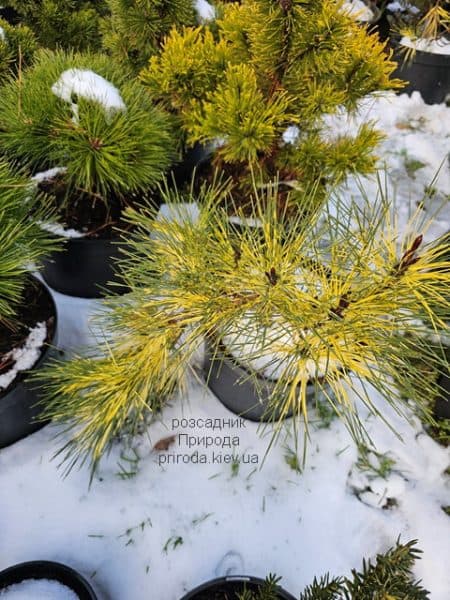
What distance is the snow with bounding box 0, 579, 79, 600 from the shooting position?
25.2 inches

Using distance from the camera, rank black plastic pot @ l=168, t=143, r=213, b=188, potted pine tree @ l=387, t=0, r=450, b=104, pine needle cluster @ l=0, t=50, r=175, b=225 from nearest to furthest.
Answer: pine needle cluster @ l=0, t=50, r=175, b=225
black plastic pot @ l=168, t=143, r=213, b=188
potted pine tree @ l=387, t=0, r=450, b=104

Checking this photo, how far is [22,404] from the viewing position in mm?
794

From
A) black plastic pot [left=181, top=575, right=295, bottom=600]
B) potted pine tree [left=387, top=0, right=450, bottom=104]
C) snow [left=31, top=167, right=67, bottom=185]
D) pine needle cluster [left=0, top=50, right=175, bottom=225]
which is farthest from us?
potted pine tree [left=387, top=0, right=450, bottom=104]

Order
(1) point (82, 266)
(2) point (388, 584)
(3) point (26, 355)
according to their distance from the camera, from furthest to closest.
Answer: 1. (1) point (82, 266)
2. (3) point (26, 355)
3. (2) point (388, 584)

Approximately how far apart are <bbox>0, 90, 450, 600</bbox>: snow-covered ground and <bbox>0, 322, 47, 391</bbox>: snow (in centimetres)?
15

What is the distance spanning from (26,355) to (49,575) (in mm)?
337

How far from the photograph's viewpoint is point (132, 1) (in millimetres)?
901

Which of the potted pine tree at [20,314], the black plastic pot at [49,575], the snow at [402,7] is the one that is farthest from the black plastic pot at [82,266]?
the snow at [402,7]

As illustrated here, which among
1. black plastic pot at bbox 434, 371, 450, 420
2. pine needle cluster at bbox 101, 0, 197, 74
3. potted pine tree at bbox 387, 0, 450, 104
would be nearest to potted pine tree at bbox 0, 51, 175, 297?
pine needle cluster at bbox 101, 0, 197, 74

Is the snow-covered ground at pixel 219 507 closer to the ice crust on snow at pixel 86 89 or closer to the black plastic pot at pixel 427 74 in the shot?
the ice crust on snow at pixel 86 89

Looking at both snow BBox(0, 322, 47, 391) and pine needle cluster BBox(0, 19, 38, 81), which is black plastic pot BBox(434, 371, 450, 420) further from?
pine needle cluster BBox(0, 19, 38, 81)

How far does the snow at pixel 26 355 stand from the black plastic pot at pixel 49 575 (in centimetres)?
27

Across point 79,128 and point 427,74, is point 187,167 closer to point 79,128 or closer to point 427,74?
point 79,128

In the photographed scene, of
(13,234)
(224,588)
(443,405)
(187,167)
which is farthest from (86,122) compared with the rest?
(443,405)
